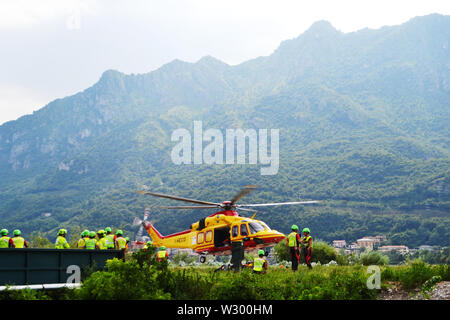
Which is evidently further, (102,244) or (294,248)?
(294,248)

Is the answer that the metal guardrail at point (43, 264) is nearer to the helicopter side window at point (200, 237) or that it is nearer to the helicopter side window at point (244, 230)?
the helicopter side window at point (244, 230)

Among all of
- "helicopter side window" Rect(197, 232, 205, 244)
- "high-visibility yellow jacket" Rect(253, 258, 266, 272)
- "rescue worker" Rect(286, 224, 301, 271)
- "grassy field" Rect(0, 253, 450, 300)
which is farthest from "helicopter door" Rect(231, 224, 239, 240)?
"grassy field" Rect(0, 253, 450, 300)

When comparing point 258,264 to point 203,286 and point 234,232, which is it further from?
point 203,286

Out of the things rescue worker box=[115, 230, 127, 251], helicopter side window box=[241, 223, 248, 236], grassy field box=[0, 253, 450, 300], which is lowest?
grassy field box=[0, 253, 450, 300]

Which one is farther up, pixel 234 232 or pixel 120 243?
pixel 234 232

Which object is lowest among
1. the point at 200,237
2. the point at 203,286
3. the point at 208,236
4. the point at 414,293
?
the point at 414,293

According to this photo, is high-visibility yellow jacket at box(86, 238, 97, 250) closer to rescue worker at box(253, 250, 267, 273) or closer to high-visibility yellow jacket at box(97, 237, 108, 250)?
high-visibility yellow jacket at box(97, 237, 108, 250)

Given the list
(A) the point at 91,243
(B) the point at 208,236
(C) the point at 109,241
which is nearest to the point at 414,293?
(C) the point at 109,241
